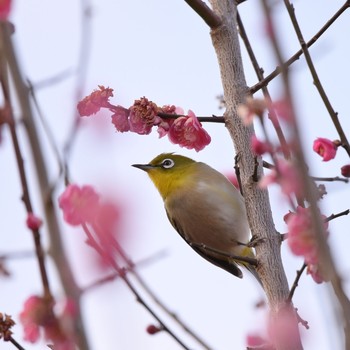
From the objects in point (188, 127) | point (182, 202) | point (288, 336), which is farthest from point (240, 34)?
point (182, 202)

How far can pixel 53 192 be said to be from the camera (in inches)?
59.3

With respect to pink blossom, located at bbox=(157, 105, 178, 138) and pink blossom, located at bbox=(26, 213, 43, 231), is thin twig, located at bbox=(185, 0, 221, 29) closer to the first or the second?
pink blossom, located at bbox=(157, 105, 178, 138)

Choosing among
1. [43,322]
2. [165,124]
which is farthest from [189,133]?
[43,322]

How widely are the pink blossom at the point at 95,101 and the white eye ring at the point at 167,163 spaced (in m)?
2.54

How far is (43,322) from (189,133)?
7.70ft

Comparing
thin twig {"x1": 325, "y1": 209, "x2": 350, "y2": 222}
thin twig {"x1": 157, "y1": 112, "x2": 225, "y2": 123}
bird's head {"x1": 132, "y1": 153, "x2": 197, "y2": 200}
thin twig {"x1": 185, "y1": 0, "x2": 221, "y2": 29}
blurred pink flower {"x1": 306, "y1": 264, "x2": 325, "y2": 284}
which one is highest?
bird's head {"x1": 132, "y1": 153, "x2": 197, "y2": 200}

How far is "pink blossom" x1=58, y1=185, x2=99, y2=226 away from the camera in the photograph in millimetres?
1985

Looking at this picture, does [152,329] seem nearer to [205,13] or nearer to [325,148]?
[325,148]

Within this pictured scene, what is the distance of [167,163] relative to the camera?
6.51 m

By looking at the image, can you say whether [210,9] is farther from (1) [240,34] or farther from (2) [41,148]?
(2) [41,148]

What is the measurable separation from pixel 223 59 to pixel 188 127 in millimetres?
474

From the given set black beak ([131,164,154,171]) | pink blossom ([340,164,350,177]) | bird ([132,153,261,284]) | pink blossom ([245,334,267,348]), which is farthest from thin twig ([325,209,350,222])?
black beak ([131,164,154,171])

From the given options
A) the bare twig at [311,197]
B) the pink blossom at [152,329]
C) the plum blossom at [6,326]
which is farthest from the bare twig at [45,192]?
the pink blossom at [152,329]

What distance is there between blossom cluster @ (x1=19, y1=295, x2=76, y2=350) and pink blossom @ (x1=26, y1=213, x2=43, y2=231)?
0.19 metres
